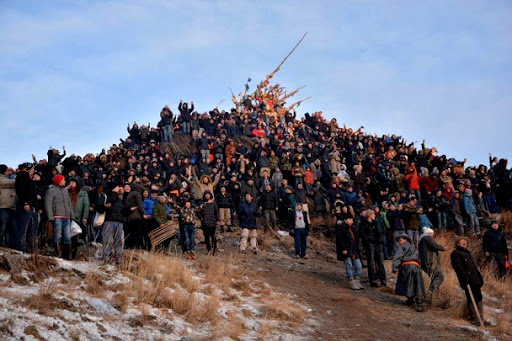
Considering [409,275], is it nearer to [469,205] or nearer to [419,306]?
[419,306]

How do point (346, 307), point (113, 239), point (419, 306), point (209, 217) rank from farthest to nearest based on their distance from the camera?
point (209, 217), point (419, 306), point (113, 239), point (346, 307)

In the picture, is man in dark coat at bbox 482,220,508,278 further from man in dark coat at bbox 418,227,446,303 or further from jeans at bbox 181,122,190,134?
jeans at bbox 181,122,190,134

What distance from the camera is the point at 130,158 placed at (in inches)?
850

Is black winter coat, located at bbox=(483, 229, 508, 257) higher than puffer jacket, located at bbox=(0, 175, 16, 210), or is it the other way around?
puffer jacket, located at bbox=(0, 175, 16, 210)

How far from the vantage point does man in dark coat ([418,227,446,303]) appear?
39.7 feet

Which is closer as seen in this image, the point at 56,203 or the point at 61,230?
the point at 56,203

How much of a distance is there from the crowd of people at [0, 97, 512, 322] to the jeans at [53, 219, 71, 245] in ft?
0.07

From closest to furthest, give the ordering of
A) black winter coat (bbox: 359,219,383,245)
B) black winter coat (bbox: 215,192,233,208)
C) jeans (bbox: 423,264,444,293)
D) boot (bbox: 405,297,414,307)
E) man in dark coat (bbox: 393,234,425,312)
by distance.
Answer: man in dark coat (bbox: 393,234,425,312)
boot (bbox: 405,297,414,307)
jeans (bbox: 423,264,444,293)
black winter coat (bbox: 359,219,383,245)
black winter coat (bbox: 215,192,233,208)

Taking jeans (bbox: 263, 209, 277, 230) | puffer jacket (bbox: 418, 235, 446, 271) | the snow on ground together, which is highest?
jeans (bbox: 263, 209, 277, 230)

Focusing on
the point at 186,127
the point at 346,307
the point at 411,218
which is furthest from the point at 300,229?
the point at 186,127

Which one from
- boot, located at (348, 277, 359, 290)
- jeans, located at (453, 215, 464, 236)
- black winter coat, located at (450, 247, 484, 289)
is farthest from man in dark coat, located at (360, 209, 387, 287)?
jeans, located at (453, 215, 464, 236)

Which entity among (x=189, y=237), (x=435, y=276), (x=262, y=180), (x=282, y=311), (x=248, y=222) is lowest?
(x=282, y=311)

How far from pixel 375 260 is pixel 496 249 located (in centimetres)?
375

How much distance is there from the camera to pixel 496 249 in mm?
14859
